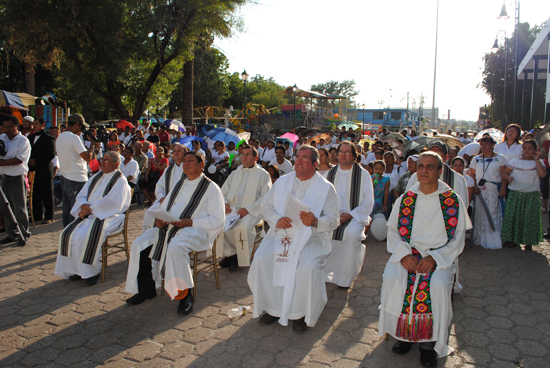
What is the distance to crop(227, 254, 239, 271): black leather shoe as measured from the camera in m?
5.76

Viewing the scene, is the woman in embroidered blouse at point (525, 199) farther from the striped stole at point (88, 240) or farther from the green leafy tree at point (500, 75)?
the green leafy tree at point (500, 75)

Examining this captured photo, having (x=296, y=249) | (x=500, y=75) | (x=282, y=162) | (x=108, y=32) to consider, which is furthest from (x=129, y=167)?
(x=500, y=75)

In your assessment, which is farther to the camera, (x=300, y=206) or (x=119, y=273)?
(x=119, y=273)

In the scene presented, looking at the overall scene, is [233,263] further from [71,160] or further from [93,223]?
[71,160]

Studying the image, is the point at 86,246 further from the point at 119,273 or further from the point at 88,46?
the point at 88,46

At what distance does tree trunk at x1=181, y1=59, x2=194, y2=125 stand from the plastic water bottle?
46.7 feet

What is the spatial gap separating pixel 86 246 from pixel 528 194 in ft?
21.8

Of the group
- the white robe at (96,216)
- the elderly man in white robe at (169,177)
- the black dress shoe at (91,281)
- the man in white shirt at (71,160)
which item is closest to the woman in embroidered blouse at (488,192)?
the elderly man in white robe at (169,177)

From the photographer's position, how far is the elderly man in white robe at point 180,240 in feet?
14.1

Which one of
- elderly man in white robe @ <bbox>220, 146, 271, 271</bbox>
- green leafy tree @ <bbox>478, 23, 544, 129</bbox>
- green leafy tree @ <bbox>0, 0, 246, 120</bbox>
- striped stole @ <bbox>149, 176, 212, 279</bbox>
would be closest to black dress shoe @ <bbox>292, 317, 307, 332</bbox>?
striped stole @ <bbox>149, 176, 212, 279</bbox>

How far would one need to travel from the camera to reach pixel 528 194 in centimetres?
659

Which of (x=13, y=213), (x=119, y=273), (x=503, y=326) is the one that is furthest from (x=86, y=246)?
(x=503, y=326)

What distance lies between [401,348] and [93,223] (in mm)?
3954

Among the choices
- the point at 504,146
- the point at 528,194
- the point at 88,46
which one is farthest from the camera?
the point at 88,46
